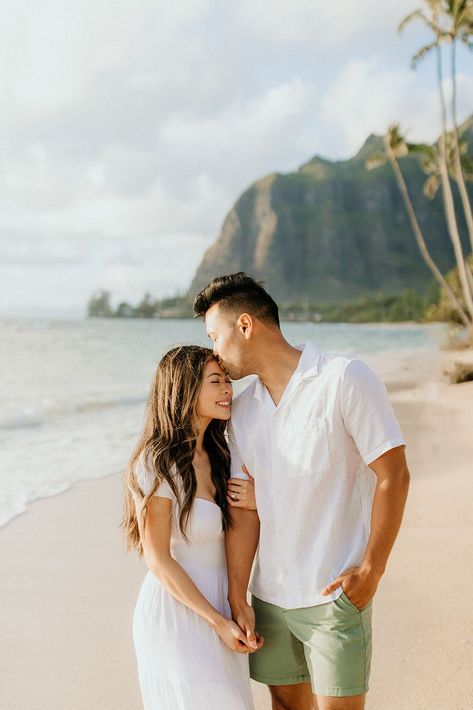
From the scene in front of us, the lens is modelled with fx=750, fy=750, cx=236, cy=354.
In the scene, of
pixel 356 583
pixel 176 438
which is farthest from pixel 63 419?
pixel 356 583

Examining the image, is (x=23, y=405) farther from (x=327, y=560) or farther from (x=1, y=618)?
(x=327, y=560)

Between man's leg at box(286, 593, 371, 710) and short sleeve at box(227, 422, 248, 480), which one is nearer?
man's leg at box(286, 593, 371, 710)

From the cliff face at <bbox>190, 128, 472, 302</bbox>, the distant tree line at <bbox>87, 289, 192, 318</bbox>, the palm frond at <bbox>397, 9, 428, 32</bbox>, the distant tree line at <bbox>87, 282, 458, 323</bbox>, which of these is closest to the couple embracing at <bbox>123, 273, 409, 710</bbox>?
the palm frond at <bbox>397, 9, 428, 32</bbox>

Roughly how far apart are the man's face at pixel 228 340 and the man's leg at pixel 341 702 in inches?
44.0

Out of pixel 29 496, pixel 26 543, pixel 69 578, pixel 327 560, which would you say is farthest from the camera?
pixel 29 496

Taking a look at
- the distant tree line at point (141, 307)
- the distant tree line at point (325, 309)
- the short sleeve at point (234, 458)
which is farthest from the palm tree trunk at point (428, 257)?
the distant tree line at point (141, 307)

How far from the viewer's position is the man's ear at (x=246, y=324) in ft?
8.76

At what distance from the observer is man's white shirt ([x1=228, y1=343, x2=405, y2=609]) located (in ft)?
7.88

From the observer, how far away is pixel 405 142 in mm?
30953

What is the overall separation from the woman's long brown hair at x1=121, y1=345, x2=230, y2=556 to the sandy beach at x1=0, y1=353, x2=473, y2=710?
151 centimetres

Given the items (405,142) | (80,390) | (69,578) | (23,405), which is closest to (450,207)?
(405,142)

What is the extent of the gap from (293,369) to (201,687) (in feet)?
3.68

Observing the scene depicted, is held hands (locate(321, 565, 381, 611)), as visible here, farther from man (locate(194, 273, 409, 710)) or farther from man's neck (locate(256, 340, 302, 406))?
man's neck (locate(256, 340, 302, 406))

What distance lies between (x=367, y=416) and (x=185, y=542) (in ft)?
2.69
